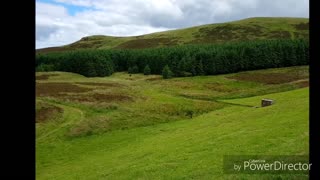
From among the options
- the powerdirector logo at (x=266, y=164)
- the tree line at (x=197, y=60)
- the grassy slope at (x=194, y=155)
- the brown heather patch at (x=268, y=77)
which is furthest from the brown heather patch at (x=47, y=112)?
the tree line at (x=197, y=60)

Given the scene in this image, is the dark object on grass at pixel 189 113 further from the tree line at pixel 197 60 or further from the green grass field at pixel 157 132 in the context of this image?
the tree line at pixel 197 60

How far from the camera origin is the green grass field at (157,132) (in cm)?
2338

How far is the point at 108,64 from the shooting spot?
557 feet

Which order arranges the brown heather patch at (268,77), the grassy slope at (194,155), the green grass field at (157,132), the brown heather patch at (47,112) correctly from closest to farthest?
the grassy slope at (194,155) → the green grass field at (157,132) → the brown heather patch at (47,112) → the brown heather patch at (268,77)

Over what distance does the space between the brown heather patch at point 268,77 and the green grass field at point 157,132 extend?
16.0 meters

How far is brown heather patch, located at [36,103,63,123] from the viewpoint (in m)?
57.4

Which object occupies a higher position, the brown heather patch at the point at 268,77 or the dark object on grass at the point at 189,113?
the brown heather patch at the point at 268,77

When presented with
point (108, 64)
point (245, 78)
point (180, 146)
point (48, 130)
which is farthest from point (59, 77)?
point (180, 146)

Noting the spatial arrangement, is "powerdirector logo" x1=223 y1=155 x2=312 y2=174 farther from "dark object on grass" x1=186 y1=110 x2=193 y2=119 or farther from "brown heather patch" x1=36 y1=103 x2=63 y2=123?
"dark object on grass" x1=186 y1=110 x2=193 y2=119

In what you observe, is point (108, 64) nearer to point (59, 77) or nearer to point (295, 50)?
point (59, 77)

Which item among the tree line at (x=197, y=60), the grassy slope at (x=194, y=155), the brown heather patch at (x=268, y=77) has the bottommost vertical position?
the grassy slope at (x=194, y=155)

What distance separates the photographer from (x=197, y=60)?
498 ft
